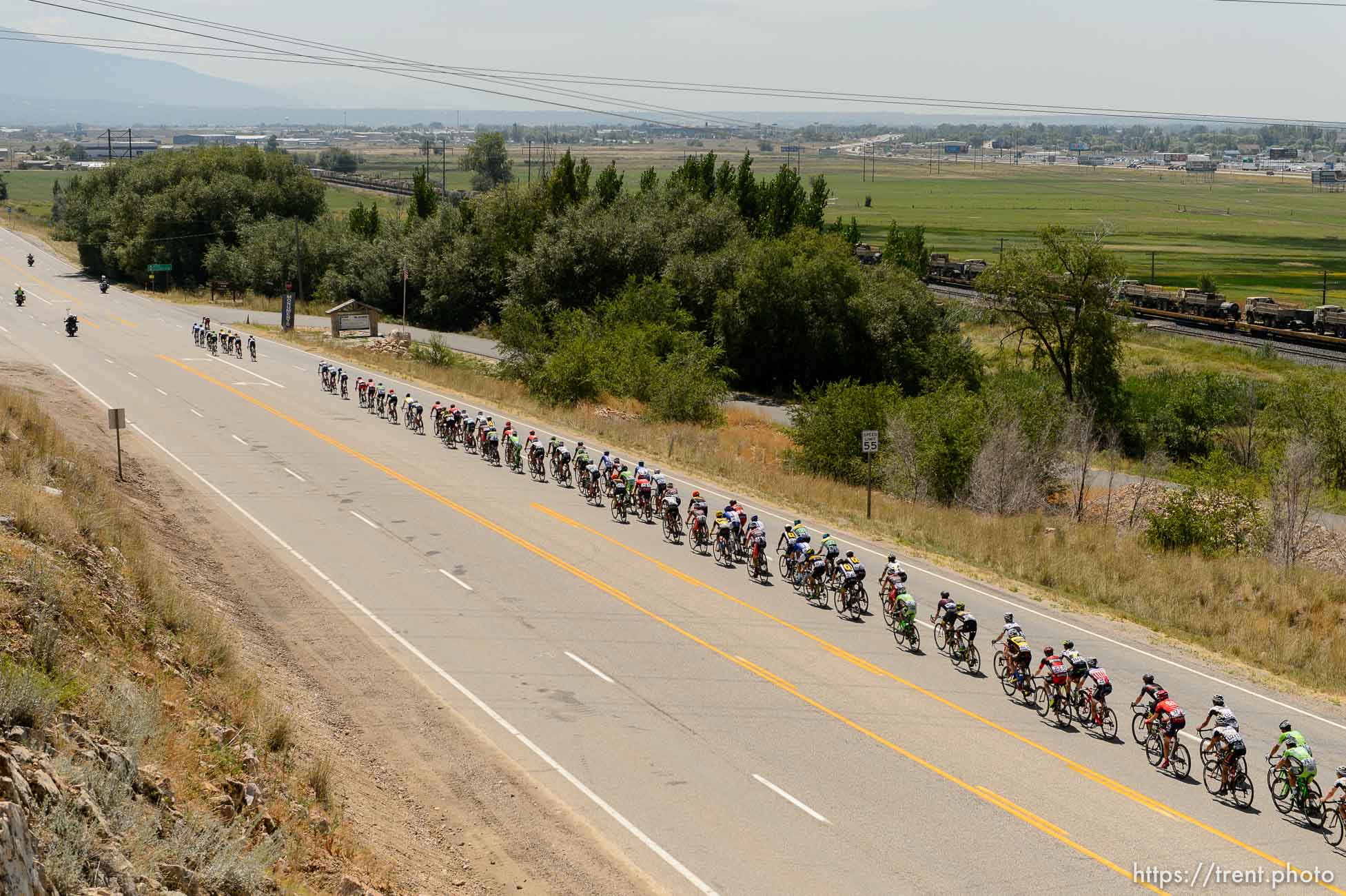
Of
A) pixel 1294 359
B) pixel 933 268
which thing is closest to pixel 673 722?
pixel 1294 359

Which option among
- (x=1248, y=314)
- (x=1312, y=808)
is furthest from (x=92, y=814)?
(x=1248, y=314)

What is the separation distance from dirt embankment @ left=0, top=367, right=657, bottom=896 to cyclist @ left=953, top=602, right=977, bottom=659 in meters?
8.54

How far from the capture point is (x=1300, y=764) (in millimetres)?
16391

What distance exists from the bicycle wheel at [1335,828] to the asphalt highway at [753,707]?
31cm

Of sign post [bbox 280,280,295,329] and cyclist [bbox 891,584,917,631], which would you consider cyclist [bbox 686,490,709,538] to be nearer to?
cyclist [bbox 891,584,917,631]

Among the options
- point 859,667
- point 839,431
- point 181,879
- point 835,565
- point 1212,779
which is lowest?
point 859,667

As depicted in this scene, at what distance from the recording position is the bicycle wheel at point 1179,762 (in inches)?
709

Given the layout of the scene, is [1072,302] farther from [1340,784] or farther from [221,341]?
[1340,784]

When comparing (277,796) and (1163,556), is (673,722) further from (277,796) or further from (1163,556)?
(1163,556)

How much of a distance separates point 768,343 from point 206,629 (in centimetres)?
5310

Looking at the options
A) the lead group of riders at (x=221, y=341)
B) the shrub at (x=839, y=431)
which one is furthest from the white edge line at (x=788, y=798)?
the lead group of riders at (x=221, y=341)

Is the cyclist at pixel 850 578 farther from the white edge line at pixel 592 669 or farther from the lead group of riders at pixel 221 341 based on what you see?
the lead group of riders at pixel 221 341

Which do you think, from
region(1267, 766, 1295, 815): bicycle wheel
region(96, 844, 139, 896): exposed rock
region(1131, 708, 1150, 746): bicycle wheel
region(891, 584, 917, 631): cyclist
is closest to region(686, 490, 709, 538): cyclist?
region(891, 584, 917, 631): cyclist

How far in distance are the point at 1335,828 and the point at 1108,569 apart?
1384 cm
